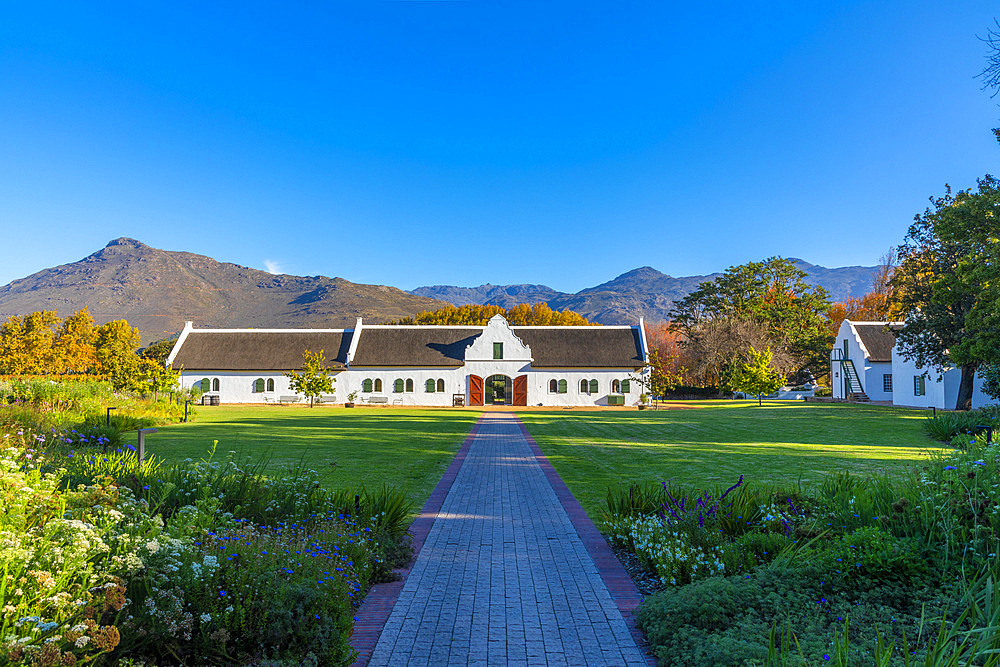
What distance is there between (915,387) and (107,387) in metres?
47.5

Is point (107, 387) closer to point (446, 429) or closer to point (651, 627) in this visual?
point (446, 429)

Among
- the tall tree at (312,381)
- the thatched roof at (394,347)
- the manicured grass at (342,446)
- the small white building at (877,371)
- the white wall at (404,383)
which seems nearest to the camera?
the manicured grass at (342,446)

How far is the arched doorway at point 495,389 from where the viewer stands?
4859cm

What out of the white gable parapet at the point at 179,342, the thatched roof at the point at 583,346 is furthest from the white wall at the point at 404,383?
the white gable parapet at the point at 179,342

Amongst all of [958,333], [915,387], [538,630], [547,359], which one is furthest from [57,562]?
[915,387]

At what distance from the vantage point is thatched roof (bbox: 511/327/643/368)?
47.8 metres

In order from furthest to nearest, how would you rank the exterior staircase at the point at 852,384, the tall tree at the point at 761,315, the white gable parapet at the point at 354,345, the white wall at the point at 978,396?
the tall tree at the point at 761,315
the white gable parapet at the point at 354,345
the exterior staircase at the point at 852,384
the white wall at the point at 978,396

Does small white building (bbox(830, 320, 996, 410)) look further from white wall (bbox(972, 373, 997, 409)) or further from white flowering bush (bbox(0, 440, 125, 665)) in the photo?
white flowering bush (bbox(0, 440, 125, 665))

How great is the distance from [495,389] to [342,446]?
3293cm

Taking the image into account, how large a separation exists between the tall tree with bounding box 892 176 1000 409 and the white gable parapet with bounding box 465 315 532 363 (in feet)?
84.4

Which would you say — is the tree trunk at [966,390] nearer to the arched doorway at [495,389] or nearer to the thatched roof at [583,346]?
the thatched roof at [583,346]

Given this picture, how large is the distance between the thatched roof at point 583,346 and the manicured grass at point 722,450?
20.1 m

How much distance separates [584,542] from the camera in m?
7.43

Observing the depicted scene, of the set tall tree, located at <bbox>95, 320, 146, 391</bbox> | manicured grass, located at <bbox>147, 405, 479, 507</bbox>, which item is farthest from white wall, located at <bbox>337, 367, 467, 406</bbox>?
manicured grass, located at <bbox>147, 405, 479, 507</bbox>
